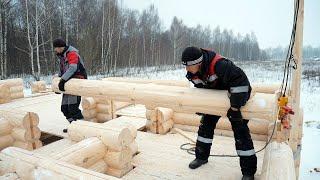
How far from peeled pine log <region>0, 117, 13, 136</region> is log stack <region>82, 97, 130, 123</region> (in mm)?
1905

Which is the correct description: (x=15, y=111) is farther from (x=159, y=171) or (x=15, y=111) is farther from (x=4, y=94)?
(x=4, y=94)

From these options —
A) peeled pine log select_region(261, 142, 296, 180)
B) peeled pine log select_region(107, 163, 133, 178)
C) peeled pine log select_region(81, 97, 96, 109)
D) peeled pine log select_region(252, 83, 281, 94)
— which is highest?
peeled pine log select_region(252, 83, 281, 94)

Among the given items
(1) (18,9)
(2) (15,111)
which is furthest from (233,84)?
(1) (18,9)

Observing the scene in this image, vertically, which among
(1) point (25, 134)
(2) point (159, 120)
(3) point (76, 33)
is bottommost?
(1) point (25, 134)

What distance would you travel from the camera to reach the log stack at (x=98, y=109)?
6656 millimetres

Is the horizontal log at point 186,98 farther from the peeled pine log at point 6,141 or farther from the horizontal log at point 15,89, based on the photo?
the horizontal log at point 15,89

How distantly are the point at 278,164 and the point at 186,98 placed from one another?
124 centimetres

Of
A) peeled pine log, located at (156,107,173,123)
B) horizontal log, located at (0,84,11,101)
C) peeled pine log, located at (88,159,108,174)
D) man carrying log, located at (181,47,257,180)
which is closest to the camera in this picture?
man carrying log, located at (181,47,257,180)

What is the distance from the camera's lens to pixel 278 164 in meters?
2.93

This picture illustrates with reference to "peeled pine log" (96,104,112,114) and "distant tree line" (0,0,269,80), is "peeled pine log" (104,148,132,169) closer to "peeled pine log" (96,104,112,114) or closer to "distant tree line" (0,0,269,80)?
"peeled pine log" (96,104,112,114)

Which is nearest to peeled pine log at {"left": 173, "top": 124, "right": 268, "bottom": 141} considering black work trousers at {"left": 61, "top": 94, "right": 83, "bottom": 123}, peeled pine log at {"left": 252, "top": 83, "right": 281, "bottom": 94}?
peeled pine log at {"left": 252, "top": 83, "right": 281, "bottom": 94}

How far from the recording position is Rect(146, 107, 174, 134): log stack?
214 inches

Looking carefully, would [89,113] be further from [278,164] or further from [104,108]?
[278,164]

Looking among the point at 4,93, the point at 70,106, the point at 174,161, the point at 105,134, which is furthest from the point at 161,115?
the point at 4,93
